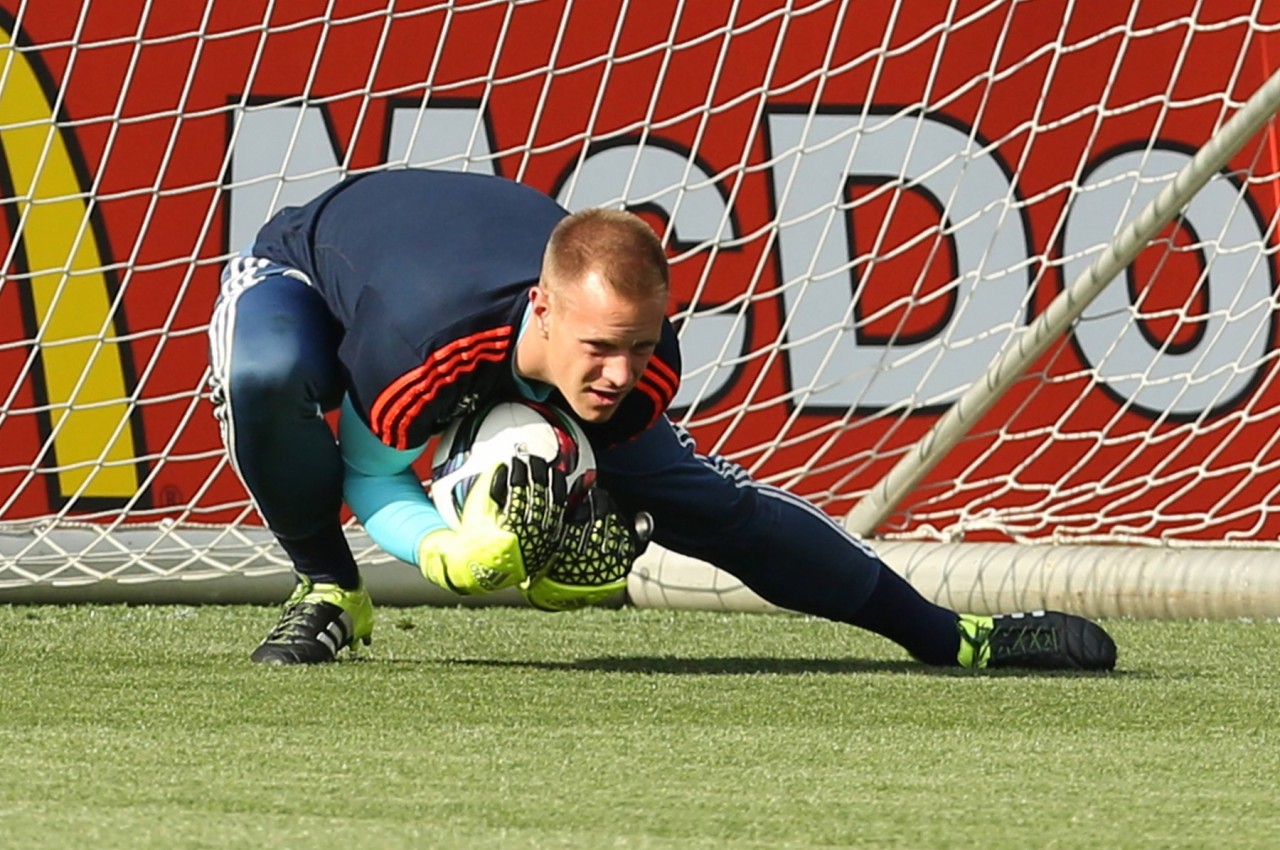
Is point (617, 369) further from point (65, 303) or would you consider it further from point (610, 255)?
point (65, 303)

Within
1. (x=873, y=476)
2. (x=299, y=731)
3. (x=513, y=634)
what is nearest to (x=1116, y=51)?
(x=873, y=476)

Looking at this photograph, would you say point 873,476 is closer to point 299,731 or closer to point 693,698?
point 693,698

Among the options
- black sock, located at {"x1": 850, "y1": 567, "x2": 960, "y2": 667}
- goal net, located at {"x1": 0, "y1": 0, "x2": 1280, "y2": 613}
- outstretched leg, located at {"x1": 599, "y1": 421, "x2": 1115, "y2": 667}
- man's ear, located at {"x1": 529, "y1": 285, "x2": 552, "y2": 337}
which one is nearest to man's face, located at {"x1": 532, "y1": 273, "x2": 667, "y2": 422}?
man's ear, located at {"x1": 529, "y1": 285, "x2": 552, "y2": 337}

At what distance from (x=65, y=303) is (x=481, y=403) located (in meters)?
1.46

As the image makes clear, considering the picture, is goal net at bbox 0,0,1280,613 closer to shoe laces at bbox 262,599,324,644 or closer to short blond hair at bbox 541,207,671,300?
shoe laces at bbox 262,599,324,644

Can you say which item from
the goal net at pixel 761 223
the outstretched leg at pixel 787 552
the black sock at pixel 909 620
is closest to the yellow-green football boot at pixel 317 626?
the outstretched leg at pixel 787 552

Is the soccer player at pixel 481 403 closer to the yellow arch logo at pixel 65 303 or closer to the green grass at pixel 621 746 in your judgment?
the green grass at pixel 621 746

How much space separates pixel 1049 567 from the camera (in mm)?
3375

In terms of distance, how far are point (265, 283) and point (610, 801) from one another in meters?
1.10

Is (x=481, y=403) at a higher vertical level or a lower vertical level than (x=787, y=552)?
higher

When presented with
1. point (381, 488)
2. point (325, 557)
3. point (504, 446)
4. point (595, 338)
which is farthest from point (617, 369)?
point (325, 557)

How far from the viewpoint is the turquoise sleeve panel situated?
253 cm

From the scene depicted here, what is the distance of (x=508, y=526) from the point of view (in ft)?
7.55

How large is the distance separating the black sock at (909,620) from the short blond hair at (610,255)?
1.96 feet
